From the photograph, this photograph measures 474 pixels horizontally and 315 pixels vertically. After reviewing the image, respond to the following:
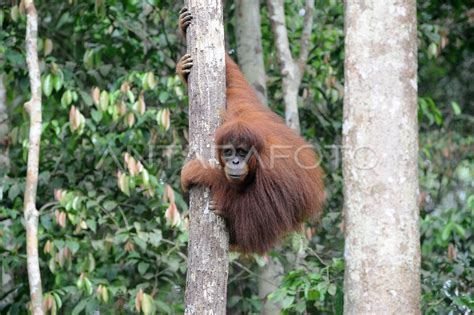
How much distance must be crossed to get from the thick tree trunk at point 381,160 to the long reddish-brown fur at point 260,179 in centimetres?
24

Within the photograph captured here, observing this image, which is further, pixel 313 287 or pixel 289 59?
pixel 289 59

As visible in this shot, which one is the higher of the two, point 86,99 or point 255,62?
point 255,62

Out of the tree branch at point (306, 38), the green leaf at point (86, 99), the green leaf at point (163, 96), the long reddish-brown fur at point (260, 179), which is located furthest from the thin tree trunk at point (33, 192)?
the tree branch at point (306, 38)

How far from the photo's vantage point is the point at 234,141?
11.5 feet

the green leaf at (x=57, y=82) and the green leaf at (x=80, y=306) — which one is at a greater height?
the green leaf at (x=57, y=82)

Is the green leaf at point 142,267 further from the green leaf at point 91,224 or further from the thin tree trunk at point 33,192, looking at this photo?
the thin tree trunk at point 33,192

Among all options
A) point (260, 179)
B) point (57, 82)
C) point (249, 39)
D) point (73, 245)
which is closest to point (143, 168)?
point (73, 245)

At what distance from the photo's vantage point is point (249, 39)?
5727 mm

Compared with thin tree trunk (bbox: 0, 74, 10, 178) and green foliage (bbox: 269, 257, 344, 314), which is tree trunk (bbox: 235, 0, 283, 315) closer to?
green foliage (bbox: 269, 257, 344, 314)

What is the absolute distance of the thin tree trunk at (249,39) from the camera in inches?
222

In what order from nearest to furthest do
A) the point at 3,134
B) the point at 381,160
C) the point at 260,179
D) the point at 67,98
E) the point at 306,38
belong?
the point at 260,179 < the point at 381,160 < the point at 67,98 < the point at 306,38 < the point at 3,134

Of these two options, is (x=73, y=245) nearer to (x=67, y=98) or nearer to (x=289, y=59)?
(x=67, y=98)

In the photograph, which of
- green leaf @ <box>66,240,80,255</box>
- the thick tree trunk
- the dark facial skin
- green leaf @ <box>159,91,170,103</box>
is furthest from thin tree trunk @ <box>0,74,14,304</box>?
the thick tree trunk

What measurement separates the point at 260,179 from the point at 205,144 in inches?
16.6
